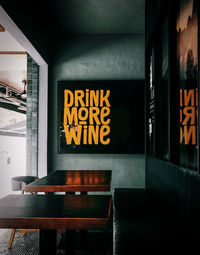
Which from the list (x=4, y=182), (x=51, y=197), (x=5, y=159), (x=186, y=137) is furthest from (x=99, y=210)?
(x=5, y=159)

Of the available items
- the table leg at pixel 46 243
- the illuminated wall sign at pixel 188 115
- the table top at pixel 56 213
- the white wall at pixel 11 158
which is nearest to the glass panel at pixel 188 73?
the illuminated wall sign at pixel 188 115

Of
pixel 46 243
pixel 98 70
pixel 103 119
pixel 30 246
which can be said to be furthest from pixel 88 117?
pixel 46 243

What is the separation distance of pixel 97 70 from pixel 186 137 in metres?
2.34

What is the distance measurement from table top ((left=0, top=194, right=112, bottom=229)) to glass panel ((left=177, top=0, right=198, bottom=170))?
0.97 metres

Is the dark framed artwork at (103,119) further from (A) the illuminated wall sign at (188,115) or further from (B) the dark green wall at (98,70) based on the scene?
(A) the illuminated wall sign at (188,115)

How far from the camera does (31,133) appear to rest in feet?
15.4

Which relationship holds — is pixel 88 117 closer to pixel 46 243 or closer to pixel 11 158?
pixel 46 243

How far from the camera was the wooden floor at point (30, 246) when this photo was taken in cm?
282

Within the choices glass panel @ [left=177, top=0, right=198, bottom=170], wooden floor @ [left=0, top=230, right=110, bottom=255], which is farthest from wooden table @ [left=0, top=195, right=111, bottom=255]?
wooden floor @ [left=0, top=230, right=110, bottom=255]

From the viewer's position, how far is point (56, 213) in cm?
154

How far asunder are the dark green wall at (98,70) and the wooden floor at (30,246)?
1.45 metres

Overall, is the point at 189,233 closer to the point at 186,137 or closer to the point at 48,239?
the point at 48,239

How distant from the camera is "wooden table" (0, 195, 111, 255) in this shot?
144 centimetres

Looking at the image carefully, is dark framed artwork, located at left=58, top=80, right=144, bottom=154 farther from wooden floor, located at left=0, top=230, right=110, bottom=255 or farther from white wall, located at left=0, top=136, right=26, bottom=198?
white wall, located at left=0, top=136, right=26, bottom=198
